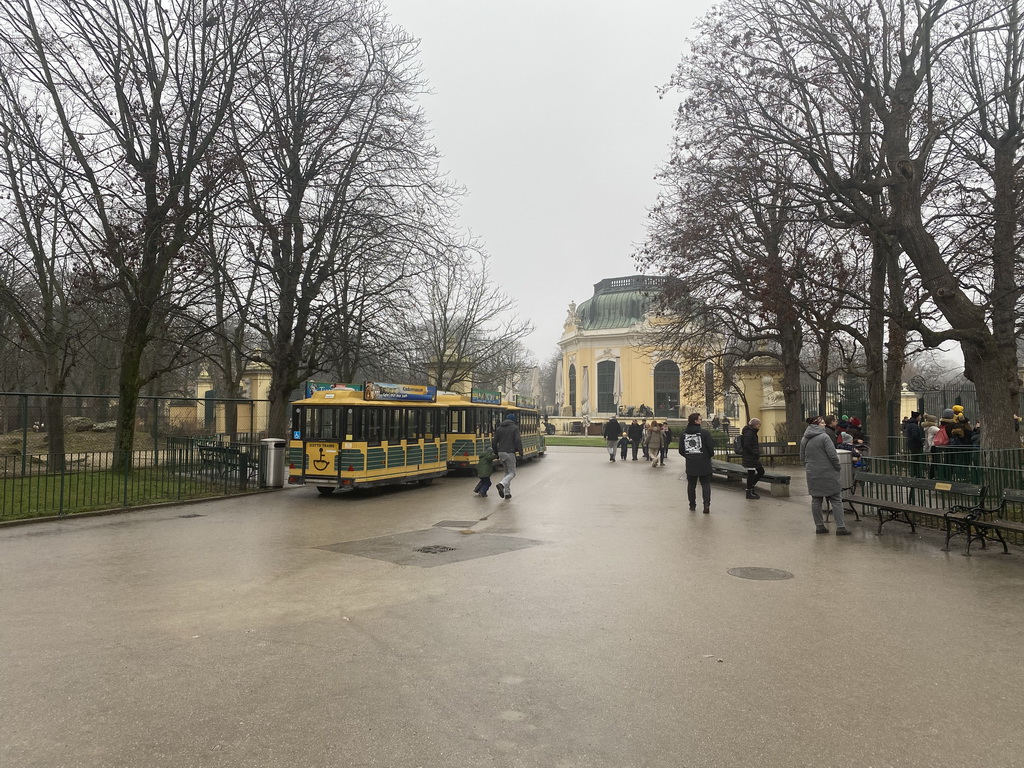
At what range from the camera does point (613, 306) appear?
3014 inches

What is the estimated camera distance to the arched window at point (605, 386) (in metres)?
71.9

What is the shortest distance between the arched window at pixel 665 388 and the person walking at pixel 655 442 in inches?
1560

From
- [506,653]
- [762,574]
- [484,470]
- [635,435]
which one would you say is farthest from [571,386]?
[506,653]

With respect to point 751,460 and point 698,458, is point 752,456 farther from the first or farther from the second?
point 698,458

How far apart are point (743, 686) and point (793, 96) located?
15.1m

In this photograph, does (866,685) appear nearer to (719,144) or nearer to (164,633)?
(164,633)

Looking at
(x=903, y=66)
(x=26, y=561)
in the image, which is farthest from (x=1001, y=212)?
(x=26, y=561)

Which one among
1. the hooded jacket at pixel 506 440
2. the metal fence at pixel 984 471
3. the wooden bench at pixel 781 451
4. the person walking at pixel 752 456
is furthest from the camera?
the wooden bench at pixel 781 451

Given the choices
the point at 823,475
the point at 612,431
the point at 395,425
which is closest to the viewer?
the point at 823,475

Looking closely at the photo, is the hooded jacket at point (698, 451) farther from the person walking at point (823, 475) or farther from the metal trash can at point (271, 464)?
the metal trash can at point (271, 464)


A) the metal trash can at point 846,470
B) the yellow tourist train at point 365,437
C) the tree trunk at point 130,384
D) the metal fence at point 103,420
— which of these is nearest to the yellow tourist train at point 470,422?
the yellow tourist train at point 365,437

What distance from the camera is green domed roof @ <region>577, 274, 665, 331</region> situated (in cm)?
7425

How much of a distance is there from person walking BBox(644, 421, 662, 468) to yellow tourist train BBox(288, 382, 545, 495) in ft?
36.8

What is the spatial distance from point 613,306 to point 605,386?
31.4 ft
